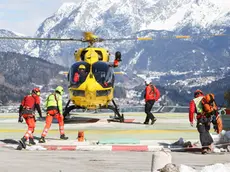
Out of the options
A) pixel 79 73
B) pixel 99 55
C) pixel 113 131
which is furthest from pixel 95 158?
pixel 99 55

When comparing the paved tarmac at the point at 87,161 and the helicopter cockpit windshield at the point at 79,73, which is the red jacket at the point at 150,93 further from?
the paved tarmac at the point at 87,161

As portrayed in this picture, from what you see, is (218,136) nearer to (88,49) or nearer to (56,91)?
(56,91)

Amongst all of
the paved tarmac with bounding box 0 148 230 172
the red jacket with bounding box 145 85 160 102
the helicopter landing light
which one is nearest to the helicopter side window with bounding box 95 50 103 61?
the helicopter landing light

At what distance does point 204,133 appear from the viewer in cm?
1467

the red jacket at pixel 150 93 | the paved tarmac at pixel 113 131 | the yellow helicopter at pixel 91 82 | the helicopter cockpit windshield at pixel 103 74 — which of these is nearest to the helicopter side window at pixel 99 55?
the yellow helicopter at pixel 91 82

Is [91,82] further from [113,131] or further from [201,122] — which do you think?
[201,122]

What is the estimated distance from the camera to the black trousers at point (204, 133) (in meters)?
14.6

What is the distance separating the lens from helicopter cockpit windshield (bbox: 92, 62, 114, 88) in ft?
83.4

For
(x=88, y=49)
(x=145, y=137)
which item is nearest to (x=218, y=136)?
(x=145, y=137)

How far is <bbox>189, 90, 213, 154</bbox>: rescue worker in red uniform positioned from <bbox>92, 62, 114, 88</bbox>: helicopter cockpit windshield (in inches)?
422

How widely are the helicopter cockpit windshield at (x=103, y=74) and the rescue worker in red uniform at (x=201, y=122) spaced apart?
35.1 feet

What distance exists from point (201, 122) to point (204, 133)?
0.33 metres

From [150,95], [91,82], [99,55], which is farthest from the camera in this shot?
[99,55]

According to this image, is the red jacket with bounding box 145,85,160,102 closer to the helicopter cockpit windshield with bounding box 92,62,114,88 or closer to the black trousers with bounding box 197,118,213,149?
the helicopter cockpit windshield with bounding box 92,62,114,88
